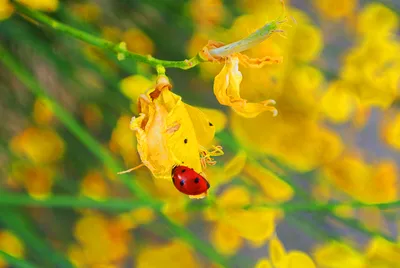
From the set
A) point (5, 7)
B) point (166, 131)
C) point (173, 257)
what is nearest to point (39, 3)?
point (5, 7)

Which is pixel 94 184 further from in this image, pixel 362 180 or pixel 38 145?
pixel 362 180

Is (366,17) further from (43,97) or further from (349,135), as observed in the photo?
(43,97)

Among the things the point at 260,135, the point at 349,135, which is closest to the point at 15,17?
the point at 260,135

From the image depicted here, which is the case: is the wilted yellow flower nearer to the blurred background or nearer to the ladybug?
the blurred background

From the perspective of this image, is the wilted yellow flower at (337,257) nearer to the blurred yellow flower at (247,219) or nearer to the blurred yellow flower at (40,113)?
the blurred yellow flower at (247,219)

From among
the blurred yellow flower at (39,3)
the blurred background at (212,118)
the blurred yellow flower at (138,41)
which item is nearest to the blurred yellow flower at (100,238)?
the blurred background at (212,118)

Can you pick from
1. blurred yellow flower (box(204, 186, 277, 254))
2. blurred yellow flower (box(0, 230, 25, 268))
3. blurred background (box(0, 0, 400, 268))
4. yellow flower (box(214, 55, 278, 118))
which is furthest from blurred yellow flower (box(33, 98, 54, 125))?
yellow flower (box(214, 55, 278, 118))
